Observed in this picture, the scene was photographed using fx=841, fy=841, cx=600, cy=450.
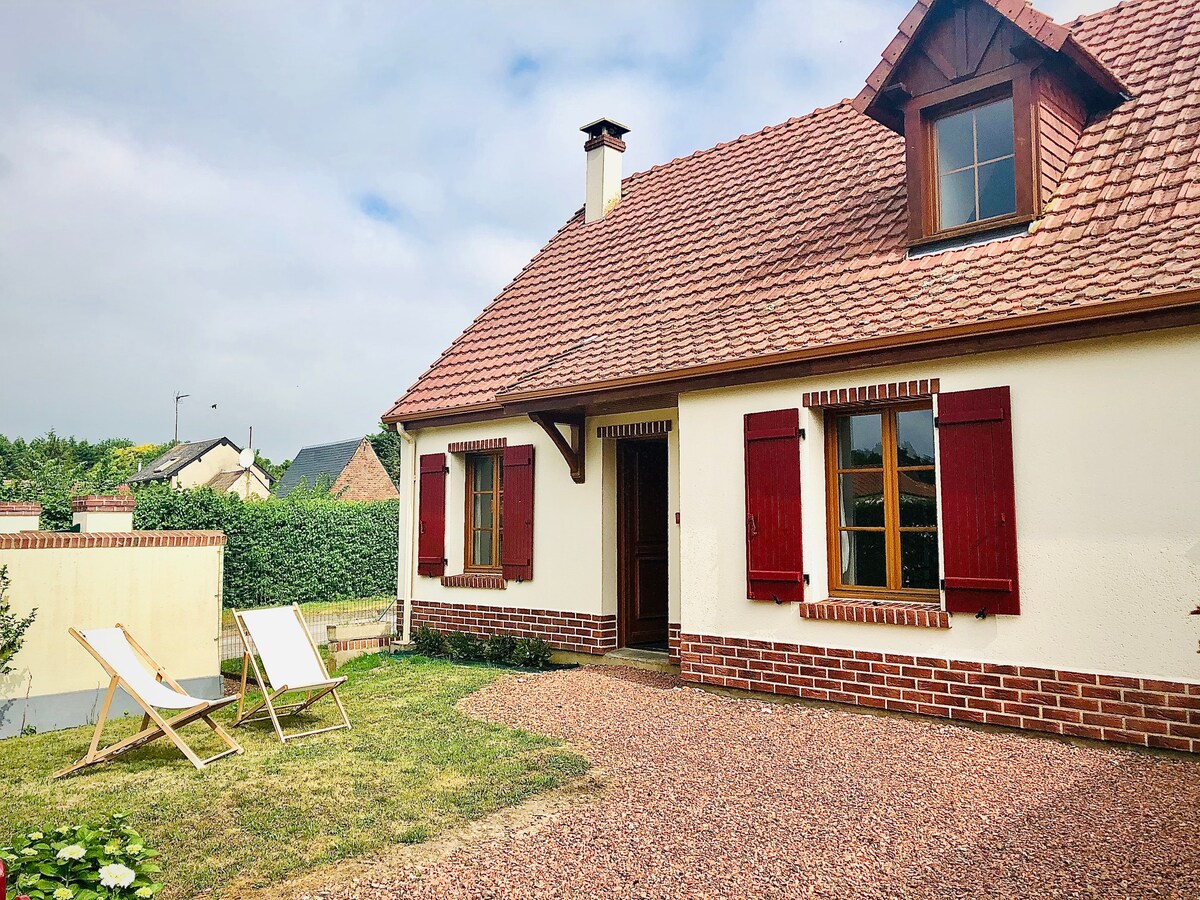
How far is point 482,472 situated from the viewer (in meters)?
11.4

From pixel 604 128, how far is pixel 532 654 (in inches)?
317

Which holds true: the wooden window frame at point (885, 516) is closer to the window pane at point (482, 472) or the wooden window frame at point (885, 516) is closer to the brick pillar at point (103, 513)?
the window pane at point (482, 472)

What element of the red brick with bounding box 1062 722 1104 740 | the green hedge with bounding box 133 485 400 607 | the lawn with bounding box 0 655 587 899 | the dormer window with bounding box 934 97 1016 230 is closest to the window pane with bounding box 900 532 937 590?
the red brick with bounding box 1062 722 1104 740

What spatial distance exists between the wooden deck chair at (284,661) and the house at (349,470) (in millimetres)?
27472

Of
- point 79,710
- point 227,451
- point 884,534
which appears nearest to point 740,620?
point 884,534

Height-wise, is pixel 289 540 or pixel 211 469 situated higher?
pixel 211 469

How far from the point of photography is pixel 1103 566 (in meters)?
5.78

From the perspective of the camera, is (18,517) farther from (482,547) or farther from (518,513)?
(518,513)

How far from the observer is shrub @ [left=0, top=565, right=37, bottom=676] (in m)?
7.54

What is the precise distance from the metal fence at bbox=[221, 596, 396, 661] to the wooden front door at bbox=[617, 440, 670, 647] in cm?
592

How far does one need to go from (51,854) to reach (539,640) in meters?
7.12

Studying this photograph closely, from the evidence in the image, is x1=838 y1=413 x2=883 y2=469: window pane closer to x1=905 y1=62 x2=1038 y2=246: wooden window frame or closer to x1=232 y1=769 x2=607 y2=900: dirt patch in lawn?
x1=905 y1=62 x2=1038 y2=246: wooden window frame

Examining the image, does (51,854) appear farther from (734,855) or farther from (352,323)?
(352,323)

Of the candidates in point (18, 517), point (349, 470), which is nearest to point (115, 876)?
point (18, 517)
